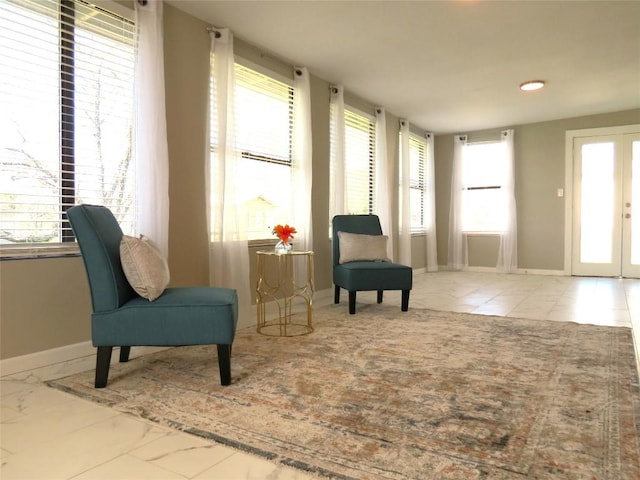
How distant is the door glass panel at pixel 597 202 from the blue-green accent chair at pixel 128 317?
21.8 feet

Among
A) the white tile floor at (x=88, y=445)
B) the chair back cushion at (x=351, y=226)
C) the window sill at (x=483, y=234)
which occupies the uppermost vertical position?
the chair back cushion at (x=351, y=226)

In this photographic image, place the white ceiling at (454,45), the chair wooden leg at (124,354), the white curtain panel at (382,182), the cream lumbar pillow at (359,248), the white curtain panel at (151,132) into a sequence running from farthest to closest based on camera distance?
the white curtain panel at (382,182)
the cream lumbar pillow at (359,248)
the white ceiling at (454,45)
the white curtain panel at (151,132)
the chair wooden leg at (124,354)

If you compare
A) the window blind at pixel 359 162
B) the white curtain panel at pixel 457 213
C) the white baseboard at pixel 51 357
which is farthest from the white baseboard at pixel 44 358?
the white curtain panel at pixel 457 213

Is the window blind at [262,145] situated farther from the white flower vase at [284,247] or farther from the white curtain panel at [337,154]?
the white curtain panel at [337,154]

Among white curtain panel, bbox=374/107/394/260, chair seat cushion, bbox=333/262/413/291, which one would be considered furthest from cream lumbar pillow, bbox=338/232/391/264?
white curtain panel, bbox=374/107/394/260

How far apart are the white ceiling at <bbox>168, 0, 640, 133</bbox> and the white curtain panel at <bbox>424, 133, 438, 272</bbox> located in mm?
1723

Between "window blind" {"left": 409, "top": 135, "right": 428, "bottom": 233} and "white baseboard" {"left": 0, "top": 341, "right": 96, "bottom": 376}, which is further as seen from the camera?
"window blind" {"left": 409, "top": 135, "right": 428, "bottom": 233}

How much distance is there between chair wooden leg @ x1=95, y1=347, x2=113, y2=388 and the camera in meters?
2.31

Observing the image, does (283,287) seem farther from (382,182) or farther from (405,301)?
(382,182)

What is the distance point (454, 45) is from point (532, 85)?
1.64 metres

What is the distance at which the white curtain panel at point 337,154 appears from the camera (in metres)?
5.20

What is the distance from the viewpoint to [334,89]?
206 inches

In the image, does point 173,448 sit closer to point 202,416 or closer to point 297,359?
point 202,416

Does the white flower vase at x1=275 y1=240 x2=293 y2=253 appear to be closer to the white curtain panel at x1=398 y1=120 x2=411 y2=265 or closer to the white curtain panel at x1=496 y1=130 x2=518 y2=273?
the white curtain panel at x1=398 y1=120 x2=411 y2=265
